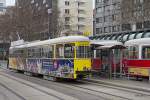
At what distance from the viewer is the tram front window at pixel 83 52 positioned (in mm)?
26336

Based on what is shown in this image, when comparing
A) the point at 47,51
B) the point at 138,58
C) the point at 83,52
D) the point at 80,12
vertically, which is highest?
the point at 80,12

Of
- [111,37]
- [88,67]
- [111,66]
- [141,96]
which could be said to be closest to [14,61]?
[111,37]

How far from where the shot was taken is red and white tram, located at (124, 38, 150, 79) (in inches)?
1085

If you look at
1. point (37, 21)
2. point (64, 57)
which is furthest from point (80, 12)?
point (64, 57)

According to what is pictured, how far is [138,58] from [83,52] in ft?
14.4

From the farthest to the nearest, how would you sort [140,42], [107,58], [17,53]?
[17,53]
[107,58]
[140,42]

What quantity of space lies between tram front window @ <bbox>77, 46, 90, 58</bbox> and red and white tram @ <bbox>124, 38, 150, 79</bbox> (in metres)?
3.97

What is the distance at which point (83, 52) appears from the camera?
87.1 ft

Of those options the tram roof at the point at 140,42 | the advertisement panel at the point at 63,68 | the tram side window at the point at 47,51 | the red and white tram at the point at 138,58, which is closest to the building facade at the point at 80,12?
the tram side window at the point at 47,51

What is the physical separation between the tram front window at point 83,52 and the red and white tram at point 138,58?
3972 millimetres

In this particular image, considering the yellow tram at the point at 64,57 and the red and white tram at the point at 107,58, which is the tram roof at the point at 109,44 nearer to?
the red and white tram at the point at 107,58

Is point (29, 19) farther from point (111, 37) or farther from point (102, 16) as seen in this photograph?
point (111, 37)

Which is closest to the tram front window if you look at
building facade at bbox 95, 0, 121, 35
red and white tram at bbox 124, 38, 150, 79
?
red and white tram at bbox 124, 38, 150, 79

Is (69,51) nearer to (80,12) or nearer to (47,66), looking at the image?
(47,66)
